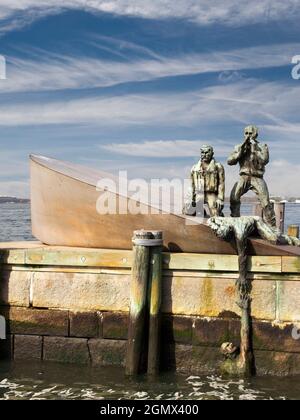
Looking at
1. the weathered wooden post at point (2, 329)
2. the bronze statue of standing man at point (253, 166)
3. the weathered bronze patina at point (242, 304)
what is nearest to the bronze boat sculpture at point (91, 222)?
the weathered bronze patina at point (242, 304)

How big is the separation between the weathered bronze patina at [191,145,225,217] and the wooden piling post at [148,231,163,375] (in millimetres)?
1558

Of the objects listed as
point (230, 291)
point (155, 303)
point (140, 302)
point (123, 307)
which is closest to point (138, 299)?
point (140, 302)

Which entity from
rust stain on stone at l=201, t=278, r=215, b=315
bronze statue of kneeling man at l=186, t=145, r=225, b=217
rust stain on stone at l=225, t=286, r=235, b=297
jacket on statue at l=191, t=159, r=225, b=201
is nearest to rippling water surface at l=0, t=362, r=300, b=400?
rust stain on stone at l=201, t=278, r=215, b=315

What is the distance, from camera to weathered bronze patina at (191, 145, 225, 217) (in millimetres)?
8305

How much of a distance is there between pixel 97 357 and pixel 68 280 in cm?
122

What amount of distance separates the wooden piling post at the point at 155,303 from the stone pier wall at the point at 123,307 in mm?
245

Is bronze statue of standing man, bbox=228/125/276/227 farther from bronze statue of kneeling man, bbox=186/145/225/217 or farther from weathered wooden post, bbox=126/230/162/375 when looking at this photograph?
weathered wooden post, bbox=126/230/162/375

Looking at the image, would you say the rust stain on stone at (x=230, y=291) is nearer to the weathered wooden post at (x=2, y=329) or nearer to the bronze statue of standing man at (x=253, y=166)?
the bronze statue of standing man at (x=253, y=166)

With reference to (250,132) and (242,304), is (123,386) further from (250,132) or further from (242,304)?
(250,132)
